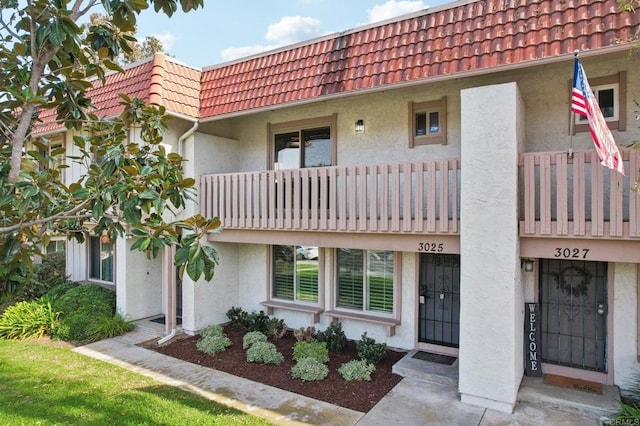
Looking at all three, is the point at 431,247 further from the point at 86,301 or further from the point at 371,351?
the point at 86,301

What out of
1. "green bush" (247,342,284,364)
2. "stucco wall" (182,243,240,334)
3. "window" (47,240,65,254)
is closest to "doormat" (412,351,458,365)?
"green bush" (247,342,284,364)

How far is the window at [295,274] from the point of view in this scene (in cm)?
952

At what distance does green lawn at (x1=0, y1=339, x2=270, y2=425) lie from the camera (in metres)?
5.36

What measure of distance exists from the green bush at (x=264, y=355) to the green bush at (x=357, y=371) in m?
1.36

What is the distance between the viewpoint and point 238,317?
10.0m

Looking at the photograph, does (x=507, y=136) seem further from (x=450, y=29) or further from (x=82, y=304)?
(x=82, y=304)

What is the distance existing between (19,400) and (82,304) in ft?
15.6

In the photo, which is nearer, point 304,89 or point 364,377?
point 364,377

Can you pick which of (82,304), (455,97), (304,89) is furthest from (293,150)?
(82,304)

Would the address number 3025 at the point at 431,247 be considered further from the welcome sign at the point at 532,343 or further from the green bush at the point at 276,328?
the green bush at the point at 276,328

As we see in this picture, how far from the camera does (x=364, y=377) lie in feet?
22.5

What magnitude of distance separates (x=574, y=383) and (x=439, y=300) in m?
2.51

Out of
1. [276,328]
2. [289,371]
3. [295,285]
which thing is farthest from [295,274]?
[289,371]

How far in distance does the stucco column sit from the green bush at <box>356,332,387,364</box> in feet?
6.14
